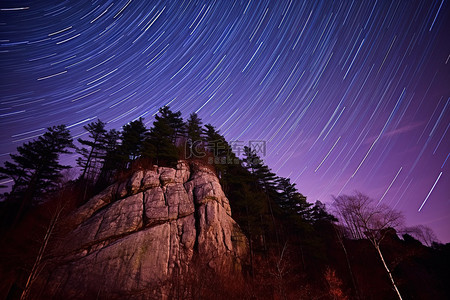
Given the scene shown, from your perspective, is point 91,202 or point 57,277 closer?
point 57,277

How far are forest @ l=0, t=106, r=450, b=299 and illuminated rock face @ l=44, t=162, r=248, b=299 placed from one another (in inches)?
80.2

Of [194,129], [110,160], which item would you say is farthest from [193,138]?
[110,160]

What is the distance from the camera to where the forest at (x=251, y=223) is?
15112mm

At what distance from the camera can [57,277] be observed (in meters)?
13.1

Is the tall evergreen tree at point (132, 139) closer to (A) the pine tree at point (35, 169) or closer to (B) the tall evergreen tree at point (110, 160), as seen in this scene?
(B) the tall evergreen tree at point (110, 160)

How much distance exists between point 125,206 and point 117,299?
8458 mm

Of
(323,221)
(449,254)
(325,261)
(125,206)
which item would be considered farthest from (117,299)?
(449,254)

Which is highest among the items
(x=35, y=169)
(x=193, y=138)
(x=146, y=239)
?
(x=193, y=138)

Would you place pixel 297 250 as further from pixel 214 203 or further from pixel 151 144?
pixel 151 144

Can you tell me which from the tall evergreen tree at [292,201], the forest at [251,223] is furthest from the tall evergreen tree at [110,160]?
the tall evergreen tree at [292,201]

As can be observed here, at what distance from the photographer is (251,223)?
1934cm

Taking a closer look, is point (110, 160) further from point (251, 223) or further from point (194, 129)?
point (251, 223)

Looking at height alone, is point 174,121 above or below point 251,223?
above

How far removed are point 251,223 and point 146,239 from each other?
38.7ft
